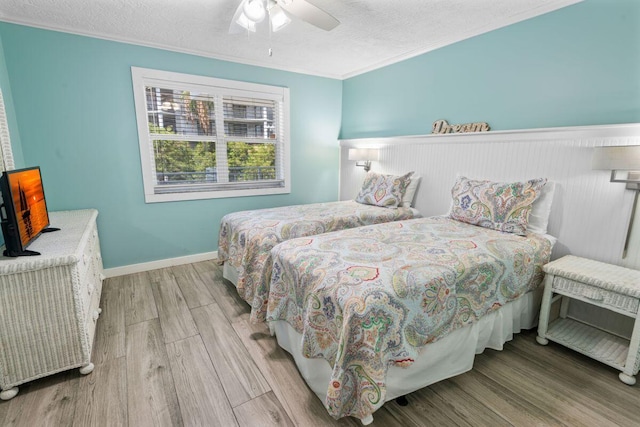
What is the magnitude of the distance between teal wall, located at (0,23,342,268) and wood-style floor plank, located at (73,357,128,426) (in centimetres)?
163

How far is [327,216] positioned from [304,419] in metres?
1.71

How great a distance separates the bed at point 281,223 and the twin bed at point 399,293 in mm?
19

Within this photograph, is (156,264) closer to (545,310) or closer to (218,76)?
(218,76)

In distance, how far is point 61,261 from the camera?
1604mm

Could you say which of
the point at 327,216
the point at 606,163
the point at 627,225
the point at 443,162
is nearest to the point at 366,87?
the point at 443,162

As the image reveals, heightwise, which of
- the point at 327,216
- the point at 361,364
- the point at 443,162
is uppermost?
the point at 443,162

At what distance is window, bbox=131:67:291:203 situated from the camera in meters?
3.13

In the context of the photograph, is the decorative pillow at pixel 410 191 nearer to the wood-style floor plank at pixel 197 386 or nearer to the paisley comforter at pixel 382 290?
the paisley comforter at pixel 382 290

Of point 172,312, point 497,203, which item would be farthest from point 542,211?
point 172,312

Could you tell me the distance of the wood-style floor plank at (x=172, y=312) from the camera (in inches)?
86.1

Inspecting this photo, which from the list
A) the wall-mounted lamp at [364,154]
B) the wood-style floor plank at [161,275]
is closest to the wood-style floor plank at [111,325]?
the wood-style floor plank at [161,275]

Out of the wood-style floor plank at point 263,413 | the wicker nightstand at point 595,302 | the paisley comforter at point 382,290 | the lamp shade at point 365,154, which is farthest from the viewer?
the lamp shade at point 365,154

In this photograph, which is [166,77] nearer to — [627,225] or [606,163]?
[606,163]

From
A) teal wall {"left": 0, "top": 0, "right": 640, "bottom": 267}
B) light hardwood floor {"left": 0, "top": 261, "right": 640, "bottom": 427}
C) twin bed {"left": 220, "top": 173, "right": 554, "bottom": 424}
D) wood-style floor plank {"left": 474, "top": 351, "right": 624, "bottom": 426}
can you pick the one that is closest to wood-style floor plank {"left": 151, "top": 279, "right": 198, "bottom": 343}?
light hardwood floor {"left": 0, "top": 261, "right": 640, "bottom": 427}
